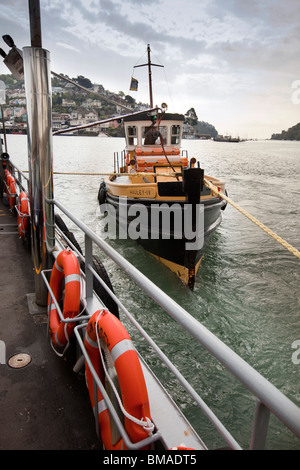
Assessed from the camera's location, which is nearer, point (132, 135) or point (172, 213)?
point (172, 213)

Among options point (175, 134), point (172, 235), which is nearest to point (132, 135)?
point (175, 134)

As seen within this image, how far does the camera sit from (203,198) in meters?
7.29

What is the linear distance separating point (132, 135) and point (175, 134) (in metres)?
1.60

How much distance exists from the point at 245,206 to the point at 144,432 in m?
16.2

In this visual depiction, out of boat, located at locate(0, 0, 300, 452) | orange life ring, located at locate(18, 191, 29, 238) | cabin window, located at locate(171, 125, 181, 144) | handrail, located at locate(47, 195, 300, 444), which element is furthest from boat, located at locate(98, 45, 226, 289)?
handrail, located at locate(47, 195, 300, 444)

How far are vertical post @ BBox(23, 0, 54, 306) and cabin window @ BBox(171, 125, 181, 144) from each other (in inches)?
367

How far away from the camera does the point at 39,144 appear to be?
2682 millimetres

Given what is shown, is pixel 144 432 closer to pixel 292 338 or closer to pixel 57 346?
pixel 57 346

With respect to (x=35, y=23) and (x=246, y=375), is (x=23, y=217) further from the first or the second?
(x=246, y=375)

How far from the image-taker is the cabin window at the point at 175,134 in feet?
37.6

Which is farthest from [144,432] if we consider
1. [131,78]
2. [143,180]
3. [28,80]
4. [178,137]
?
[131,78]

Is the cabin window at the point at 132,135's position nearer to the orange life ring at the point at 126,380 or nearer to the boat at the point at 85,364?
the boat at the point at 85,364

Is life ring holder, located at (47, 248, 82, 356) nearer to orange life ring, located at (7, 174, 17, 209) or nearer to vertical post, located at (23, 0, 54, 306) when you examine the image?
vertical post, located at (23, 0, 54, 306)

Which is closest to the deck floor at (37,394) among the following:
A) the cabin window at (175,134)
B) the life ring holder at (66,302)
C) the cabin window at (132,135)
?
the life ring holder at (66,302)
